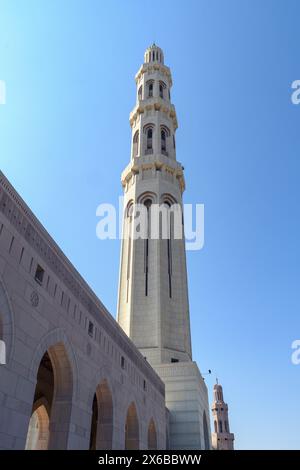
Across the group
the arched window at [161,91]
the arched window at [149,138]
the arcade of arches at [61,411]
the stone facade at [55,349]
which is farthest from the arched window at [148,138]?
the arcade of arches at [61,411]

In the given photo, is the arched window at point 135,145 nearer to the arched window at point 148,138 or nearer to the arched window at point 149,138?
the arched window at point 148,138

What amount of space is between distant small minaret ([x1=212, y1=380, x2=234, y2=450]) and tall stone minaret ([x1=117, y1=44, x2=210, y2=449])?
47156 mm

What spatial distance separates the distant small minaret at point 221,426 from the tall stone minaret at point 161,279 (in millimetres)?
47156

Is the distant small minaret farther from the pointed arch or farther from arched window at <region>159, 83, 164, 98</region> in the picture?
the pointed arch

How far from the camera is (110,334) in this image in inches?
655

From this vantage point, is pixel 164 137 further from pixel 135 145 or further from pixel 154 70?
pixel 154 70

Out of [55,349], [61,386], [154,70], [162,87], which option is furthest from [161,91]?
[61,386]

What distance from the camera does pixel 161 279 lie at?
33.7 m

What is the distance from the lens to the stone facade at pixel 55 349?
9.91m

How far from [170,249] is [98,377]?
2226 cm

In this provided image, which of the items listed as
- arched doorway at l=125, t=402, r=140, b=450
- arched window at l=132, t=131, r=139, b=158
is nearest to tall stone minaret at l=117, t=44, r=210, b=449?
arched window at l=132, t=131, r=139, b=158

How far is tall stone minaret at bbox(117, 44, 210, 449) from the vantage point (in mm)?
26750
